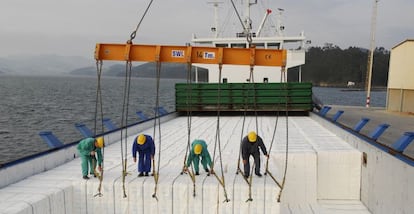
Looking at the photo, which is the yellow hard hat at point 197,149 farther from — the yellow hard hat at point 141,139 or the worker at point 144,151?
the yellow hard hat at point 141,139

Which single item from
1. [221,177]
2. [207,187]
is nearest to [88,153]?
[207,187]

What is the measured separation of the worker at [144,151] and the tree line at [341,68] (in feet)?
455

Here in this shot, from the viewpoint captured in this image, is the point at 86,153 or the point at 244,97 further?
the point at 244,97

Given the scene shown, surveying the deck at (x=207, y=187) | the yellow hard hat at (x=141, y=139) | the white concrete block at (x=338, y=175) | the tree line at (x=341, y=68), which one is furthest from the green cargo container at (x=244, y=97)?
the tree line at (x=341, y=68)

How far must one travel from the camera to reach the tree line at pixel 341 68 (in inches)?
5448

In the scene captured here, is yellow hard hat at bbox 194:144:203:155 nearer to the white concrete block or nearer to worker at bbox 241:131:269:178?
worker at bbox 241:131:269:178

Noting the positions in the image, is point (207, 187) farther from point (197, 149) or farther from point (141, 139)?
point (141, 139)

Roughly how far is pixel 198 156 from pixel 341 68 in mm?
148906

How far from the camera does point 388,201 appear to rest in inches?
308

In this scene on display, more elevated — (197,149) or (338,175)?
(197,149)

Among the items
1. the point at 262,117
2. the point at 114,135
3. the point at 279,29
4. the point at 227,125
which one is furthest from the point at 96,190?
the point at 279,29

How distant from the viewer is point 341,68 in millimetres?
143500

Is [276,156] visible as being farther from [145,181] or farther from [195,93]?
[195,93]

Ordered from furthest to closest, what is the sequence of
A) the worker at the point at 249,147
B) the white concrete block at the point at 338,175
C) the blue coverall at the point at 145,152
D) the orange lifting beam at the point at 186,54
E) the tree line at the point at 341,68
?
the tree line at the point at 341,68 < the white concrete block at the point at 338,175 < the blue coverall at the point at 145,152 < the worker at the point at 249,147 < the orange lifting beam at the point at 186,54
